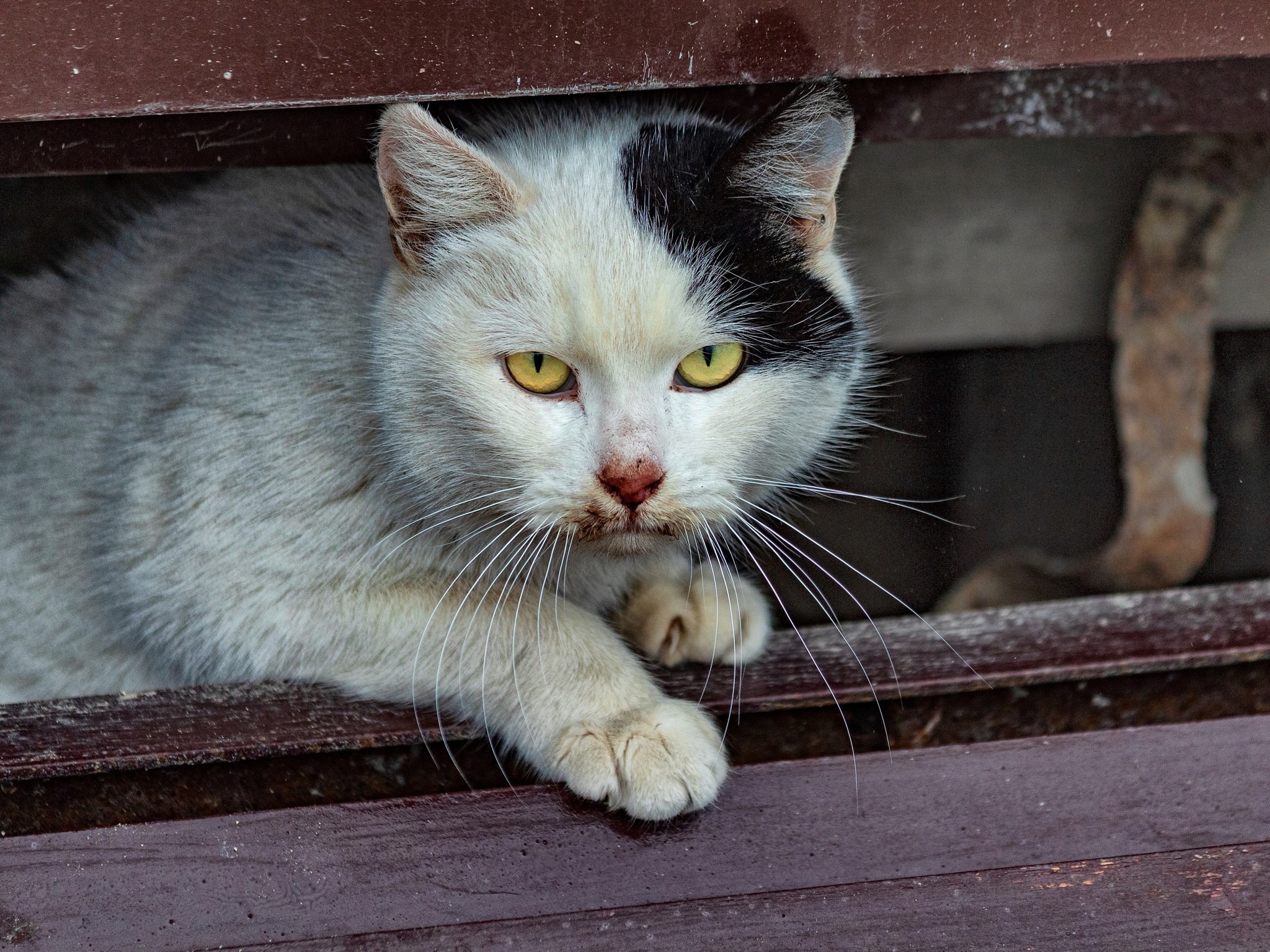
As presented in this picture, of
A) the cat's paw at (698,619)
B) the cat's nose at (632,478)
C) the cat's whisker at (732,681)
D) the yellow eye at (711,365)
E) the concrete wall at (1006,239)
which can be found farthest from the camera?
the concrete wall at (1006,239)

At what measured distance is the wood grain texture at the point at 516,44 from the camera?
126 centimetres

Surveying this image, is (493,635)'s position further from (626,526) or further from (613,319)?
(613,319)

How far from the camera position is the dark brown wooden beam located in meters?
1.56

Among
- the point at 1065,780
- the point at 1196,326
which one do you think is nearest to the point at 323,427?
the point at 1065,780

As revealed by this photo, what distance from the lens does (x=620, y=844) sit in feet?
4.24

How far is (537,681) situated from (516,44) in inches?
29.9

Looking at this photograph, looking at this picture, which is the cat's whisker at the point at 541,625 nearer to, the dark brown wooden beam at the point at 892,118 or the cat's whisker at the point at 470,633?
the cat's whisker at the point at 470,633

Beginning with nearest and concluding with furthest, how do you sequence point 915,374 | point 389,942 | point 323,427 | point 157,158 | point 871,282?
point 389,942
point 323,427
point 157,158
point 915,374
point 871,282

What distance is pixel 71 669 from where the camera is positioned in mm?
1791

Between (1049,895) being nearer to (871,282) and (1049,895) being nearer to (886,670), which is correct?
(886,670)

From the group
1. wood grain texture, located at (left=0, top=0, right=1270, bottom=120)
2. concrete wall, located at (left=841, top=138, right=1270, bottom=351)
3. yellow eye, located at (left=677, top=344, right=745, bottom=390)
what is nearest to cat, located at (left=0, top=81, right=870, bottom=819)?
yellow eye, located at (left=677, top=344, right=745, bottom=390)

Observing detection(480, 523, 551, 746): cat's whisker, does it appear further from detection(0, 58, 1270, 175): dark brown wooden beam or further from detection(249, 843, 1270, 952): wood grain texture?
detection(0, 58, 1270, 175): dark brown wooden beam

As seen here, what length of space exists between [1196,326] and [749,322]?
2276 mm

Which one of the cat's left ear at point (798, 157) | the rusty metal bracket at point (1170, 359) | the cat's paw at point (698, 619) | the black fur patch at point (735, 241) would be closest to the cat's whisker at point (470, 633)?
the cat's paw at point (698, 619)
